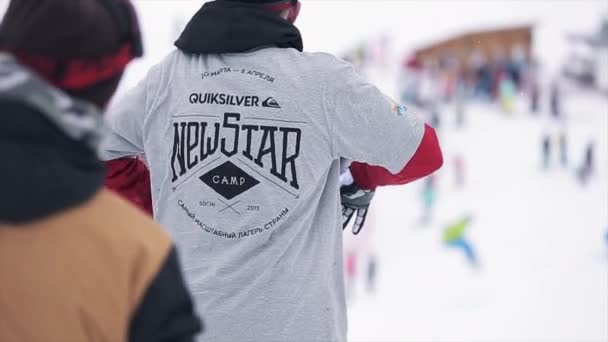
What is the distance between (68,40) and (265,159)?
15.0 inches

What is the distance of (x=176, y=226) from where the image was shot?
41.5 inches

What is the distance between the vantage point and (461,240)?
4285 millimetres

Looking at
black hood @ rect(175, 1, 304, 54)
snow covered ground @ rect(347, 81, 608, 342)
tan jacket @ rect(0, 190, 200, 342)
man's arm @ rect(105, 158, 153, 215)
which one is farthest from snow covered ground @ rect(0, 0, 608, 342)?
tan jacket @ rect(0, 190, 200, 342)

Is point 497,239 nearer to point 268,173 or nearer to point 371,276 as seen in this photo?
point 371,276

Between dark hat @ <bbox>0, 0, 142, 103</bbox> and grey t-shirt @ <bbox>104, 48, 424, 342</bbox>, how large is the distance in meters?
0.33

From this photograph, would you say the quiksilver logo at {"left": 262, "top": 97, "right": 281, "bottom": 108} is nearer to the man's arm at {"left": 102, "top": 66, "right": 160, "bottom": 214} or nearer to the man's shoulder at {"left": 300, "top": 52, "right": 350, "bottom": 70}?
the man's shoulder at {"left": 300, "top": 52, "right": 350, "bottom": 70}

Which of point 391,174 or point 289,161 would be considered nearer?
point 289,161

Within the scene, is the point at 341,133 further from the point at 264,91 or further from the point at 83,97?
the point at 83,97

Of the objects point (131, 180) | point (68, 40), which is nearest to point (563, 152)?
point (131, 180)

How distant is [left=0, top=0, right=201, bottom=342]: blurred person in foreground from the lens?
0.60m

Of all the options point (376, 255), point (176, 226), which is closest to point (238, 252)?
point (176, 226)

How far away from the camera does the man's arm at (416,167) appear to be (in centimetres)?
106

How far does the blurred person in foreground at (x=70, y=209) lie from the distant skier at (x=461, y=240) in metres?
3.69

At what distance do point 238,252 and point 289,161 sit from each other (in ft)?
0.47
